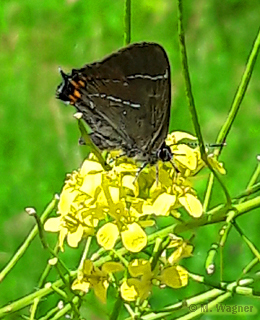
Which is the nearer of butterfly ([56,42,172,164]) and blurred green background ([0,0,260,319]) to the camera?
butterfly ([56,42,172,164])

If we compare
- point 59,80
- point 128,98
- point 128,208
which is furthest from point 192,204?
point 59,80

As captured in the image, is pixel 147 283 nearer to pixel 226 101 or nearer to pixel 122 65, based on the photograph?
pixel 122 65

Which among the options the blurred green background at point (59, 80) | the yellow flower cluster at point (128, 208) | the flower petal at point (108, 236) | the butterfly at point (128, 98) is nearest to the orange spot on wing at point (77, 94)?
the butterfly at point (128, 98)

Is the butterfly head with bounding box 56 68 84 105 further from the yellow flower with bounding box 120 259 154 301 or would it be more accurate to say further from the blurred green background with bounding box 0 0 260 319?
the blurred green background with bounding box 0 0 260 319

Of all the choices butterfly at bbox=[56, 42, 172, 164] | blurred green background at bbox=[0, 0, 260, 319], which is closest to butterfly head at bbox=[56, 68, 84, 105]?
butterfly at bbox=[56, 42, 172, 164]

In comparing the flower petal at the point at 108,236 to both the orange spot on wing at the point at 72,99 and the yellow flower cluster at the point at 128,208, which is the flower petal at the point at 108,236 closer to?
the yellow flower cluster at the point at 128,208
